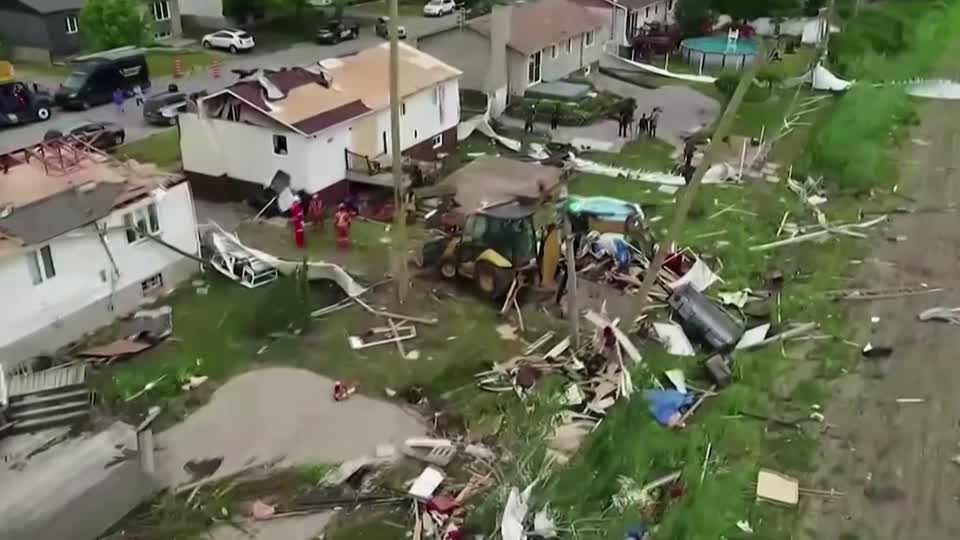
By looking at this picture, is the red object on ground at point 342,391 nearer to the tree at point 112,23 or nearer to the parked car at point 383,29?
the tree at point 112,23

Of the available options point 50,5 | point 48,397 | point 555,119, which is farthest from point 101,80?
point 48,397

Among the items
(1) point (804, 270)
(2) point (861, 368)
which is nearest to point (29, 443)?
(2) point (861, 368)

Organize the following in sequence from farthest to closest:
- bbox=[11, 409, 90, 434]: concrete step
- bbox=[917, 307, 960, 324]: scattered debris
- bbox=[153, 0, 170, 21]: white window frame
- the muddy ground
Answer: bbox=[153, 0, 170, 21]: white window frame
bbox=[917, 307, 960, 324]: scattered debris
bbox=[11, 409, 90, 434]: concrete step
the muddy ground

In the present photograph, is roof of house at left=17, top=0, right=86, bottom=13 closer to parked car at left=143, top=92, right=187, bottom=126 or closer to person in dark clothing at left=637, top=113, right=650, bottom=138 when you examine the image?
parked car at left=143, top=92, right=187, bottom=126

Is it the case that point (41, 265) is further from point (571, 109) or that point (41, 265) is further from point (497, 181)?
point (571, 109)

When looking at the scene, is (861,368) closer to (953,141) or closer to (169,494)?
(169,494)

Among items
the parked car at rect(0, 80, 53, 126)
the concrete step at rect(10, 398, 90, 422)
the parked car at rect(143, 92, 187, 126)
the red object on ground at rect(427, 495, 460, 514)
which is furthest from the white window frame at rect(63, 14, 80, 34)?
the red object on ground at rect(427, 495, 460, 514)

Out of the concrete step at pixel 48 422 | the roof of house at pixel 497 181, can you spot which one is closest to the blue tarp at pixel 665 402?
the roof of house at pixel 497 181
